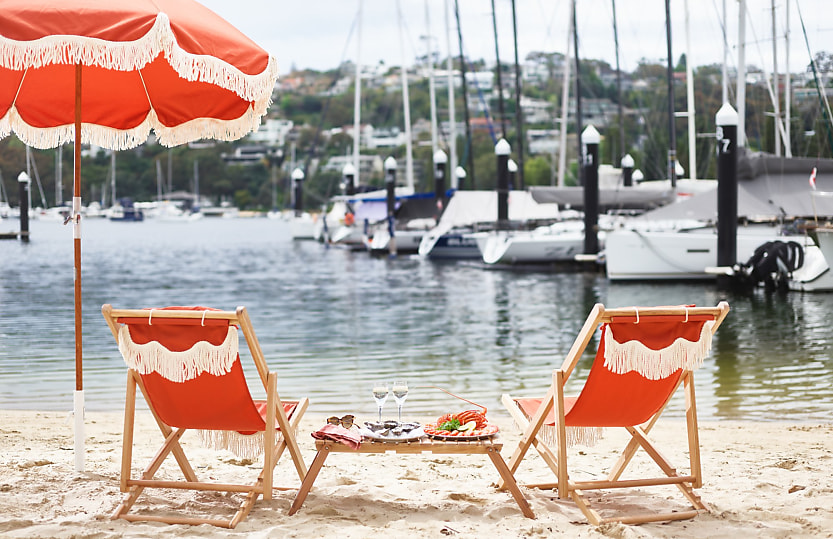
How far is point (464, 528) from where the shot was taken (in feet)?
12.9

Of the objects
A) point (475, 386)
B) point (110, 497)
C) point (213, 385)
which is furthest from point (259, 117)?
point (475, 386)

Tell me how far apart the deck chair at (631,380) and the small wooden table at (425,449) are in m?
0.23

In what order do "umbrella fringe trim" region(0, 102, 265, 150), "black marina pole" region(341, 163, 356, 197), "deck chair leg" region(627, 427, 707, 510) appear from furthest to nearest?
1. "black marina pole" region(341, 163, 356, 197)
2. "umbrella fringe trim" region(0, 102, 265, 150)
3. "deck chair leg" region(627, 427, 707, 510)

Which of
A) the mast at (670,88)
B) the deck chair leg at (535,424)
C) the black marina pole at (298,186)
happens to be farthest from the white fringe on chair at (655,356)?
the black marina pole at (298,186)

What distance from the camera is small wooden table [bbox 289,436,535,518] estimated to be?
13.1ft

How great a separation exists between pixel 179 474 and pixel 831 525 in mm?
2890

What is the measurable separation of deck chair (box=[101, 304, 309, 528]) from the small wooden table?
15 centimetres

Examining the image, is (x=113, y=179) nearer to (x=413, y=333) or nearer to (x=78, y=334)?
(x=413, y=333)

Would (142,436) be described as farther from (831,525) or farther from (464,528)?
(831,525)

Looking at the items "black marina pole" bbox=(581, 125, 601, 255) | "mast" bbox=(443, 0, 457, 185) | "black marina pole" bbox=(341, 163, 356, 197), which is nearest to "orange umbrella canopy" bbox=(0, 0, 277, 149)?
"black marina pole" bbox=(581, 125, 601, 255)

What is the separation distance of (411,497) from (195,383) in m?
1.10

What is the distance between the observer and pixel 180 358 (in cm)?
396

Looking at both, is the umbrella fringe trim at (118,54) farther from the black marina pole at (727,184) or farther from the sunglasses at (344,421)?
the black marina pole at (727,184)

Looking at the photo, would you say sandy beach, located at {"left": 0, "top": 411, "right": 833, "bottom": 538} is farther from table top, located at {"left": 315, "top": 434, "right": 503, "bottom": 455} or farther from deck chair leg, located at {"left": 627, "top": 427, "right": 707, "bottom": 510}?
table top, located at {"left": 315, "top": 434, "right": 503, "bottom": 455}
